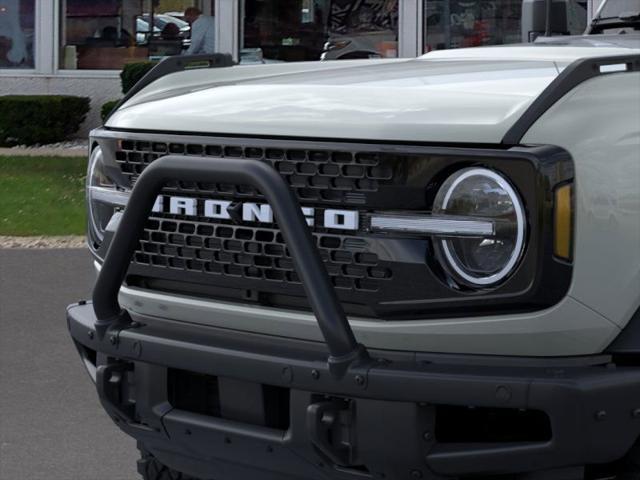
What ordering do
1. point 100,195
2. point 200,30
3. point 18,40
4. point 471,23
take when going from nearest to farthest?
point 100,195 → point 471,23 → point 200,30 → point 18,40

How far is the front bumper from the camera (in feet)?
9.91

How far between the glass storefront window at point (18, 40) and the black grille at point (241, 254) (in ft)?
57.8

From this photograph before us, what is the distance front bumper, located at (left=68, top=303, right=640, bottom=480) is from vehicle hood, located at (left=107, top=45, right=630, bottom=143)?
1.77 ft

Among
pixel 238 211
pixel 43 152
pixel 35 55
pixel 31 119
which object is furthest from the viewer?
pixel 35 55

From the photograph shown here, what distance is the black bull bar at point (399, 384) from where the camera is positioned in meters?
3.01

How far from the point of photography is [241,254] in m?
3.52

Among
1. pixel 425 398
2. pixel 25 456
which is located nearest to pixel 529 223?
pixel 425 398

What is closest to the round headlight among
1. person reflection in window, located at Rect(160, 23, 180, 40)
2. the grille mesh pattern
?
the grille mesh pattern

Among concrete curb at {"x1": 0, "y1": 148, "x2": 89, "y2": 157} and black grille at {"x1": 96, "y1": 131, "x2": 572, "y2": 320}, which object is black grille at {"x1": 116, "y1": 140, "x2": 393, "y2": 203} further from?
concrete curb at {"x1": 0, "y1": 148, "x2": 89, "y2": 157}

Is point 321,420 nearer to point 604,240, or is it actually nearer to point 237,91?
point 604,240

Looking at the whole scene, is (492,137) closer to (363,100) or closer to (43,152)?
(363,100)

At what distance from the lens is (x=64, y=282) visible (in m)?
9.23

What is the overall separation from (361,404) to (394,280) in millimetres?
315

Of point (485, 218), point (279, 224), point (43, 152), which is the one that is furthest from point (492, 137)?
point (43, 152)
